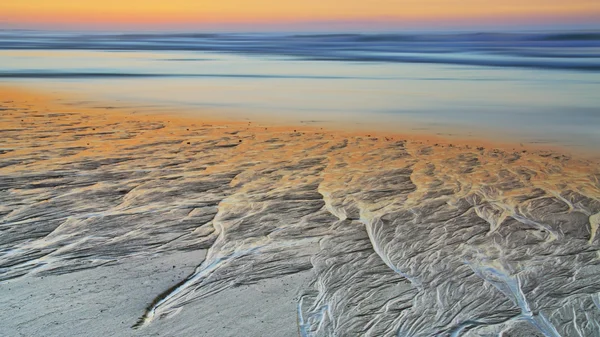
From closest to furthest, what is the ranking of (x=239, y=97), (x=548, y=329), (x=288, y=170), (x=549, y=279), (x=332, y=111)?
(x=548, y=329)
(x=549, y=279)
(x=288, y=170)
(x=332, y=111)
(x=239, y=97)

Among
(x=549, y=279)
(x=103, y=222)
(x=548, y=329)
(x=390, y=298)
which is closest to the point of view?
(x=548, y=329)

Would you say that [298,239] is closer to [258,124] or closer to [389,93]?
[258,124]

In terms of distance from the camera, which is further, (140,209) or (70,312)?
(140,209)

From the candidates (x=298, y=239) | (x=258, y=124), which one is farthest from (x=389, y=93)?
(x=298, y=239)

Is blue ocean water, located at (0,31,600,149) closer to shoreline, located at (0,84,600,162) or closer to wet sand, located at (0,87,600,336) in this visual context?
shoreline, located at (0,84,600,162)

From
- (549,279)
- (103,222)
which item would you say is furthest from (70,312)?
(549,279)

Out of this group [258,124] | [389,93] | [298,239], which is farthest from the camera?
[389,93]

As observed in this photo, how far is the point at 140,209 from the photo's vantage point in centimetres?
445

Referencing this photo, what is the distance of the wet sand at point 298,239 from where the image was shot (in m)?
2.95

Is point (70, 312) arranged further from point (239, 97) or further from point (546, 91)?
point (546, 91)

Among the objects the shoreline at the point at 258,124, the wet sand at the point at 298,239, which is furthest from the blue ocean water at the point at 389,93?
the wet sand at the point at 298,239

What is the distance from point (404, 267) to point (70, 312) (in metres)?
1.69

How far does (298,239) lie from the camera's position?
3.95 meters

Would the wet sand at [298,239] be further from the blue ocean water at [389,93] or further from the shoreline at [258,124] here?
the blue ocean water at [389,93]
